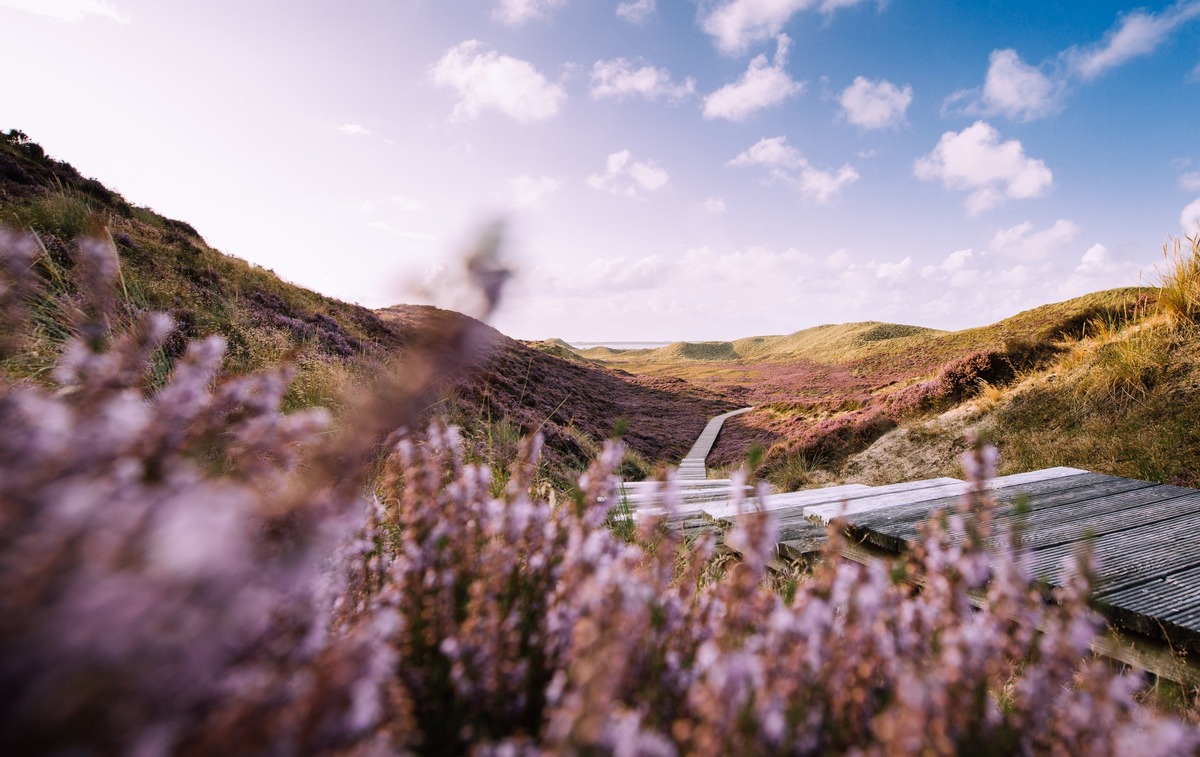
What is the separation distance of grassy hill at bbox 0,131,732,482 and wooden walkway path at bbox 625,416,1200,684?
2.44 m

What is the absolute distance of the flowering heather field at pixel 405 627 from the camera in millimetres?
487

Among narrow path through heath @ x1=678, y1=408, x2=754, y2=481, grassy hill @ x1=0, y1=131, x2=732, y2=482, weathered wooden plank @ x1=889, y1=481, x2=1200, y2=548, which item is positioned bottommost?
narrow path through heath @ x1=678, y1=408, x2=754, y2=481

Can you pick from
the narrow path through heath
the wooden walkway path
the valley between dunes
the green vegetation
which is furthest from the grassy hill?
the green vegetation

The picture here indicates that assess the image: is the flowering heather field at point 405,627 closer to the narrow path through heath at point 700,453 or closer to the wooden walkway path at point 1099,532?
the wooden walkway path at point 1099,532

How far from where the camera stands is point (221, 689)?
73 cm

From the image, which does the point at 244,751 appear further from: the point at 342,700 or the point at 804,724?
the point at 804,724

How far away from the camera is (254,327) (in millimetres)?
9273

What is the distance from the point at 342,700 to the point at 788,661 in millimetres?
817

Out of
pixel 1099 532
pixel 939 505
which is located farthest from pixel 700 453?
pixel 1099 532

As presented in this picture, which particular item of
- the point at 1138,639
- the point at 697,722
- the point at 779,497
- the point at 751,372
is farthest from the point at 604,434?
the point at 751,372

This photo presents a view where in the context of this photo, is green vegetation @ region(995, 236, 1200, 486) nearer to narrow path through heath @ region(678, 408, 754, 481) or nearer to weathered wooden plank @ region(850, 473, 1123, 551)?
weathered wooden plank @ region(850, 473, 1123, 551)

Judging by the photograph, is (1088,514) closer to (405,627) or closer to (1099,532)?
(1099,532)

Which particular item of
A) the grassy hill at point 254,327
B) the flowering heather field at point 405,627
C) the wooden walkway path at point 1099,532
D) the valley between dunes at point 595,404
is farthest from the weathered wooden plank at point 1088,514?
the grassy hill at point 254,327

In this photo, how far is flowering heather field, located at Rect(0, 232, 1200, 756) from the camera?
487 millimetres
